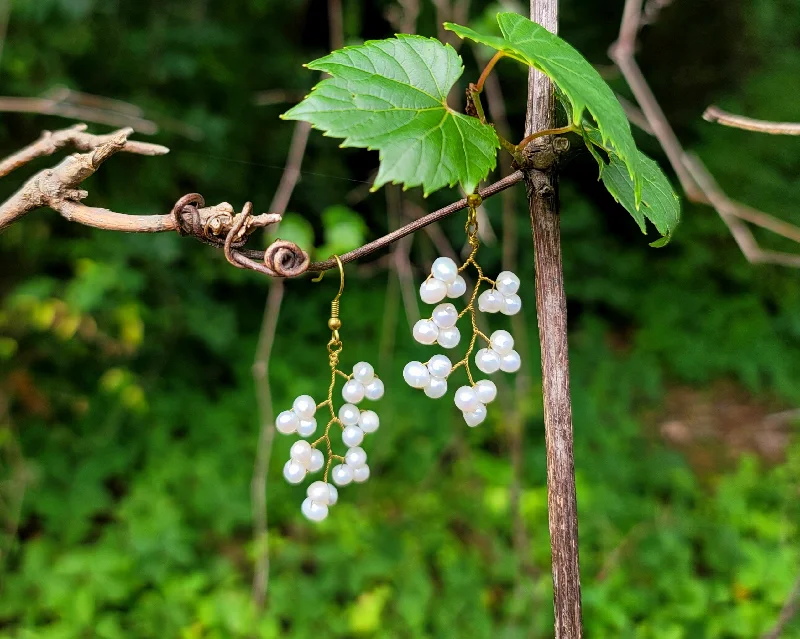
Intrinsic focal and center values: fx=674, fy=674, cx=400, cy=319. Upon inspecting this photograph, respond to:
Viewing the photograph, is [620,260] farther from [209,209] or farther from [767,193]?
[209,209]

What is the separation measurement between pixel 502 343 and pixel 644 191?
5.3 inches

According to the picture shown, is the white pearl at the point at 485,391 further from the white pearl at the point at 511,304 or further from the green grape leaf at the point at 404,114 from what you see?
the green grape leaf at the point at 404,114

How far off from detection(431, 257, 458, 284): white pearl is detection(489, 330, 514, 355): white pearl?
0.06 meters

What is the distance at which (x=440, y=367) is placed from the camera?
0.45m

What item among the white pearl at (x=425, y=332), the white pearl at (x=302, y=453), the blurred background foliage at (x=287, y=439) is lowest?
the blurred background foliage at (x=287, y=439)

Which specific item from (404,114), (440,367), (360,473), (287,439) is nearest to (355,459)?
(360,473)

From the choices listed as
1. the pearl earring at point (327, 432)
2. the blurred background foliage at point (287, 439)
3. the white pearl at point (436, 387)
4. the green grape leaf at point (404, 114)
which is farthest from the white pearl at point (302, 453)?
the blurred background foliage at point (287, 439)

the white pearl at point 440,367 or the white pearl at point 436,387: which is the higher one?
the white pearl at point 440,367

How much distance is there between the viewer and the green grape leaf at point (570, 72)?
0.30 meters

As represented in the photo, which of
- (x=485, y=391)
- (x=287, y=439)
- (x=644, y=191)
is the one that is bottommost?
(x=287, y=439)

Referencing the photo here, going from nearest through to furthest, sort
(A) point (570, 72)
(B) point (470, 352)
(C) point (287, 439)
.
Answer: (A) point (570, 72) < (B) point (470, 352) < (C) point (287, 439)

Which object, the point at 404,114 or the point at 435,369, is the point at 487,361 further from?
the point at 404,114

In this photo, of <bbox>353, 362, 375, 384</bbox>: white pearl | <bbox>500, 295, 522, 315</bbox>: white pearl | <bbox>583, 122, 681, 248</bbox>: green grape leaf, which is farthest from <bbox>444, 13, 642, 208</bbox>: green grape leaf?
<bbox>353, 362, 375, 384</bbox>: white pearl

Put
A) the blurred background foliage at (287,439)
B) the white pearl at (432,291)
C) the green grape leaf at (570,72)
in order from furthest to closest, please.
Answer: the blurred background foliage at (287,439) → the white pearl at (432,291) → the green grape leaf at (570,72)
